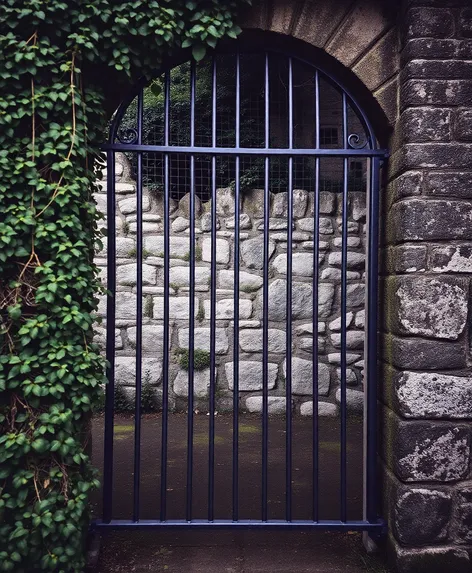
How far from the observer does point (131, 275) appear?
545 centimetres

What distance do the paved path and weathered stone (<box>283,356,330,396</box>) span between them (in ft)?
7.44

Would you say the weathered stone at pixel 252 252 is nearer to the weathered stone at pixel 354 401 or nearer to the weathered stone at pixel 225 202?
the weathered stone at pixel 225 202

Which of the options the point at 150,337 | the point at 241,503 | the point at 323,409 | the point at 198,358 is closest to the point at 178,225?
the point at 150,337

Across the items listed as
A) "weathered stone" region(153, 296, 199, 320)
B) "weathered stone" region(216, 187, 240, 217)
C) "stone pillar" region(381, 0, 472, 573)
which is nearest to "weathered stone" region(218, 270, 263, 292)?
"weathered stone" region(153, 296, 199, 320)

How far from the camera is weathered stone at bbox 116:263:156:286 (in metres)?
5.42

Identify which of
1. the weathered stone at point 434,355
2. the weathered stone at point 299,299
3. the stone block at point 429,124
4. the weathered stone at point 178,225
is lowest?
the weathered stone at point 434,355

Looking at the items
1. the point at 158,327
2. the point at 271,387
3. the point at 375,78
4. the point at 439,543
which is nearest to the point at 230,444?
the point at 271,387

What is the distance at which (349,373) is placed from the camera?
17.6ft

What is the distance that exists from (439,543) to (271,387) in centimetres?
287

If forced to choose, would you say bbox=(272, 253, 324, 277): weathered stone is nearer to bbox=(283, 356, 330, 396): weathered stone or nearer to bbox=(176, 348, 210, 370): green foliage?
bbox=(283, 356, 330, 396): weathered stone

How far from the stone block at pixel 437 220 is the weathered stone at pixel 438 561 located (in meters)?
1.41

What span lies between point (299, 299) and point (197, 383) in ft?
4.03


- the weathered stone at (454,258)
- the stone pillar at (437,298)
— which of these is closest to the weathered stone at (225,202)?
the stone pillar at (437,298)

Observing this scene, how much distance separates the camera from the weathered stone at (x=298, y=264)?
17.5 ft
